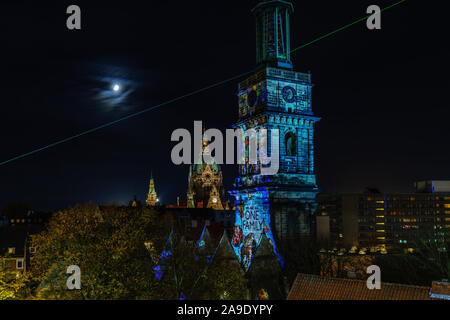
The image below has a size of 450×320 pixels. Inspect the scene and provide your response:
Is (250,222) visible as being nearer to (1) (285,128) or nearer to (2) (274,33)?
(1) (285,128)

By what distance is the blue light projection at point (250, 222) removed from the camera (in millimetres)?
46281

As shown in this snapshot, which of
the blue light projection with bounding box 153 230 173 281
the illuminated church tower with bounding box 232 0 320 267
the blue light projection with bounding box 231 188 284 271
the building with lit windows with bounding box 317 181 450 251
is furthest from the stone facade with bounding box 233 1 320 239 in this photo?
the building with lit windows with bounding box 317 181 450 251

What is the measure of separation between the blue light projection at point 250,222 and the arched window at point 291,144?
5.31 meters

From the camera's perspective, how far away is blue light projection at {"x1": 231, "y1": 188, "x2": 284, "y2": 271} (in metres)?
46.3

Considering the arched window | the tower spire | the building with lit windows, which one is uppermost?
the tower spire

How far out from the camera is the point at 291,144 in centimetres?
4897

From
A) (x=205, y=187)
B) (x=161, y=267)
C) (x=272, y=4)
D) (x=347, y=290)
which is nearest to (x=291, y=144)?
(x=272, y=4)

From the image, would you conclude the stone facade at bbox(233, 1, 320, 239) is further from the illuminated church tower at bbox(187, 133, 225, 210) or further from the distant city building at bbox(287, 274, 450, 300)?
the illuminated church tower at bbox(187, 133, 225, 210)

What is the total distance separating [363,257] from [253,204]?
12330 millimetres

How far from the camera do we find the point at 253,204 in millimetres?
48375

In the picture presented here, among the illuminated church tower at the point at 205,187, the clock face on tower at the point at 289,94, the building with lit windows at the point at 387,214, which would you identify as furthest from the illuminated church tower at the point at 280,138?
the building with lit windows at the point at 387,214

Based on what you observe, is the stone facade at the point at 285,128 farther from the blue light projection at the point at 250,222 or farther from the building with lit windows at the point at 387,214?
the building with lit windows at the point at 387,214

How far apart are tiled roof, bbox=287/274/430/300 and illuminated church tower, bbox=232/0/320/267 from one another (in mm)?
18339

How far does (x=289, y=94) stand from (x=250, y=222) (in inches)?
555
